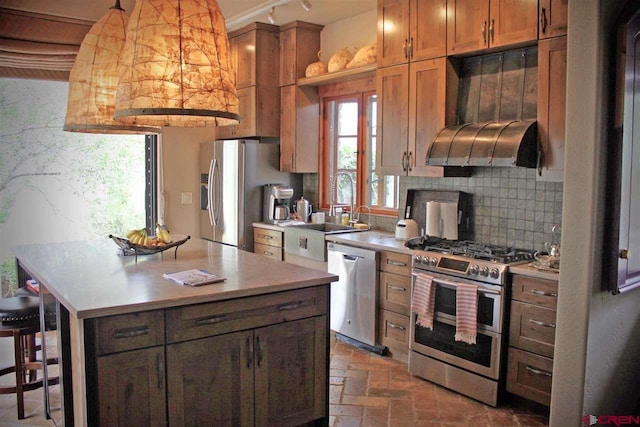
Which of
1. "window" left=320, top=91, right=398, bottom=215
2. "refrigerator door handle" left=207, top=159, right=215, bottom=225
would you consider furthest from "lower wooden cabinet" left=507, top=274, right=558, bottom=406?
"refrigerator door handle" left=207, top=159, right=215, bottom=225

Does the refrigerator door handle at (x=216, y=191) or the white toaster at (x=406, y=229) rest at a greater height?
the refrigerator door handle at (x=216, y=191)

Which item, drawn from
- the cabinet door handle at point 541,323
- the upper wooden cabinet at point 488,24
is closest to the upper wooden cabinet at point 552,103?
the upper wooden cabinet at point 488,24

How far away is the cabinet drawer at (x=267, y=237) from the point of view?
213 inches

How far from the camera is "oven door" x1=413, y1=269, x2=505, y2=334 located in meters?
3.46

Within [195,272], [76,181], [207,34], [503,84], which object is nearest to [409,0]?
[503,84]

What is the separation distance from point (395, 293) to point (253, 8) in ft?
9.82

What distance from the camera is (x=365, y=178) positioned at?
5309 mm

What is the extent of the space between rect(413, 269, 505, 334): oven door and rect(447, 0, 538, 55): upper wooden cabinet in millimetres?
1601

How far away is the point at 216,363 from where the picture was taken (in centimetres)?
259

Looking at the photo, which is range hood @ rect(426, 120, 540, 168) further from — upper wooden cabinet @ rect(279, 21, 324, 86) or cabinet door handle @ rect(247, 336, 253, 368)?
upper wooden cabinet @ rect(279, 21, 324, 86)

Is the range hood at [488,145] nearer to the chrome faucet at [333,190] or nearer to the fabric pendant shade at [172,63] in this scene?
the chrome faucet at [333,190]

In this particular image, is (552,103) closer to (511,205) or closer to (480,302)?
(511,205)

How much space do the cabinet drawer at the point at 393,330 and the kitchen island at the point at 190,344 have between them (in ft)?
4.49

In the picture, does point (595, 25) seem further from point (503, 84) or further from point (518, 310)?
point (518, 310)
